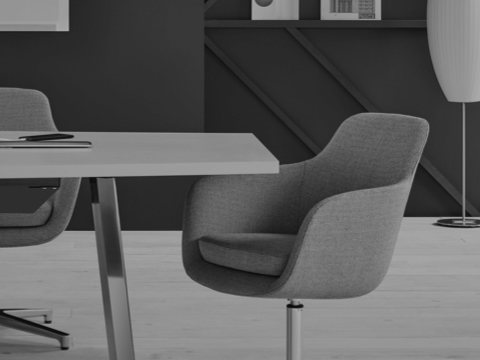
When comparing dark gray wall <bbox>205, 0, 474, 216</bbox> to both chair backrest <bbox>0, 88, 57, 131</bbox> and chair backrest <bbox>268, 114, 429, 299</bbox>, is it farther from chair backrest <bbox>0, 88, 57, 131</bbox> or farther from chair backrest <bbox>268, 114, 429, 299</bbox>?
chair backrest <bbox>268, 114, 429, 299</bbox>

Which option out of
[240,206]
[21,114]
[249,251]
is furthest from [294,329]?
[21,114]

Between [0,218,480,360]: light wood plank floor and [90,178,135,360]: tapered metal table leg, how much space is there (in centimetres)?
68

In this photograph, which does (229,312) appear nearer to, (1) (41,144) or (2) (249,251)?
(2) (249,251)

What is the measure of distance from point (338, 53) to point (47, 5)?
2051 millimetres

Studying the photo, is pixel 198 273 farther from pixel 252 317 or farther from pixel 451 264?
pixel 451 264

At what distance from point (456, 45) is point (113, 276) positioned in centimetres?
355

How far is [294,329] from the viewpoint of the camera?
2.05 metres

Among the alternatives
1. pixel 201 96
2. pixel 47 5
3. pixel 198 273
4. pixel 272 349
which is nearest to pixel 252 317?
pixel 272 349

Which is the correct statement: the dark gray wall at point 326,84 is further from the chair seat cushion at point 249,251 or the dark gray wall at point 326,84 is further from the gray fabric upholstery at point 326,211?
the chair seat cushion at point 249,251

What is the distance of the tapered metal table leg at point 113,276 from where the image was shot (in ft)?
6.39

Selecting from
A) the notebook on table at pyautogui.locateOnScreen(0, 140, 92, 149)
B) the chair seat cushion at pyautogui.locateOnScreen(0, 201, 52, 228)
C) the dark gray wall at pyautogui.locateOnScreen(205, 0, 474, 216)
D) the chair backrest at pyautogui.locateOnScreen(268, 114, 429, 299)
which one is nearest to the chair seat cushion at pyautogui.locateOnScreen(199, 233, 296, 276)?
the chair backrest at pyautogui.locateOnScreen(268, 114, 429, 299)

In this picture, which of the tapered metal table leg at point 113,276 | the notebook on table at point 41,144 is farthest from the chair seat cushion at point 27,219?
the tapered metal table leg at point 113,276

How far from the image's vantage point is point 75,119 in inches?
187

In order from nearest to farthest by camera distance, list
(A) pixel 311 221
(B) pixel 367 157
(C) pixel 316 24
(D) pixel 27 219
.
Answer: (A) pixel 311 221 → (B) pixel 367 157 → (D) pixel 27 219 → (C) pixel 316 24
